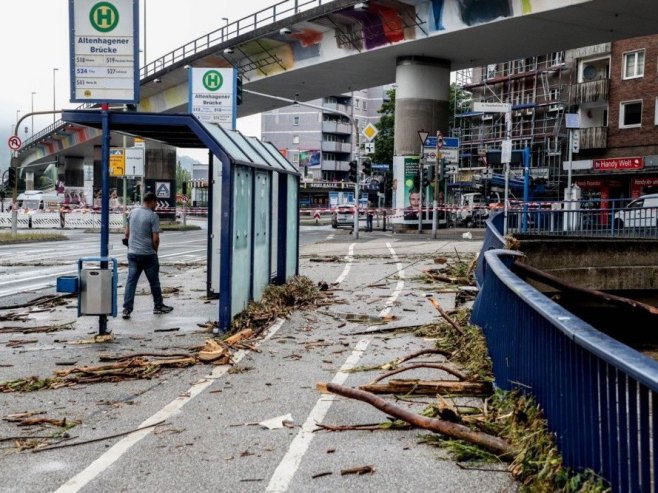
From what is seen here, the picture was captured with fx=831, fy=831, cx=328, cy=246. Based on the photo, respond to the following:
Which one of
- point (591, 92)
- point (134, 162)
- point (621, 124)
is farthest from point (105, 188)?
point (591, 92)

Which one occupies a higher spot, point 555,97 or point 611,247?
point 555,97

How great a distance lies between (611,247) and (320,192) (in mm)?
86710

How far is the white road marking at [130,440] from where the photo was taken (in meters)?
4.62

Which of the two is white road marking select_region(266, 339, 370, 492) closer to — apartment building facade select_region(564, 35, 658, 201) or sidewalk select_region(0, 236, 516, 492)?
sidewalk select_region(0, 236, 516, 492)

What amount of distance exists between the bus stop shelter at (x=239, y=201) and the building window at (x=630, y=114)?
3928 centimetres

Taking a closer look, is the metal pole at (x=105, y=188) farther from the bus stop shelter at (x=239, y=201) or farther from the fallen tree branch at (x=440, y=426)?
the fallen tree branch at (x=440, y=426)

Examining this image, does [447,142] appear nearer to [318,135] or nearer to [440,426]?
[440,426]

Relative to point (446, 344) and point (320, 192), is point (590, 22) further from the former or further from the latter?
point (320, 192)

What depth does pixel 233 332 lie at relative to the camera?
9.73 metres

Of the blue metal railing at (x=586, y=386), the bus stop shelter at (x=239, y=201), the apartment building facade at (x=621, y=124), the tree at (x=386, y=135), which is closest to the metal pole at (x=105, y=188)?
the bus stop shelter at (x=239, y=201)

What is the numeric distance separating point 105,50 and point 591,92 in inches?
1836

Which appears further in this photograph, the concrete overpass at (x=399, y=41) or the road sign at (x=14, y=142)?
the road sign at (x=14, y=142)

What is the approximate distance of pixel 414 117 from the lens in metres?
39.1

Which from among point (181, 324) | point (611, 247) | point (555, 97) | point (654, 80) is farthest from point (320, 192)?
point (181, 324)
